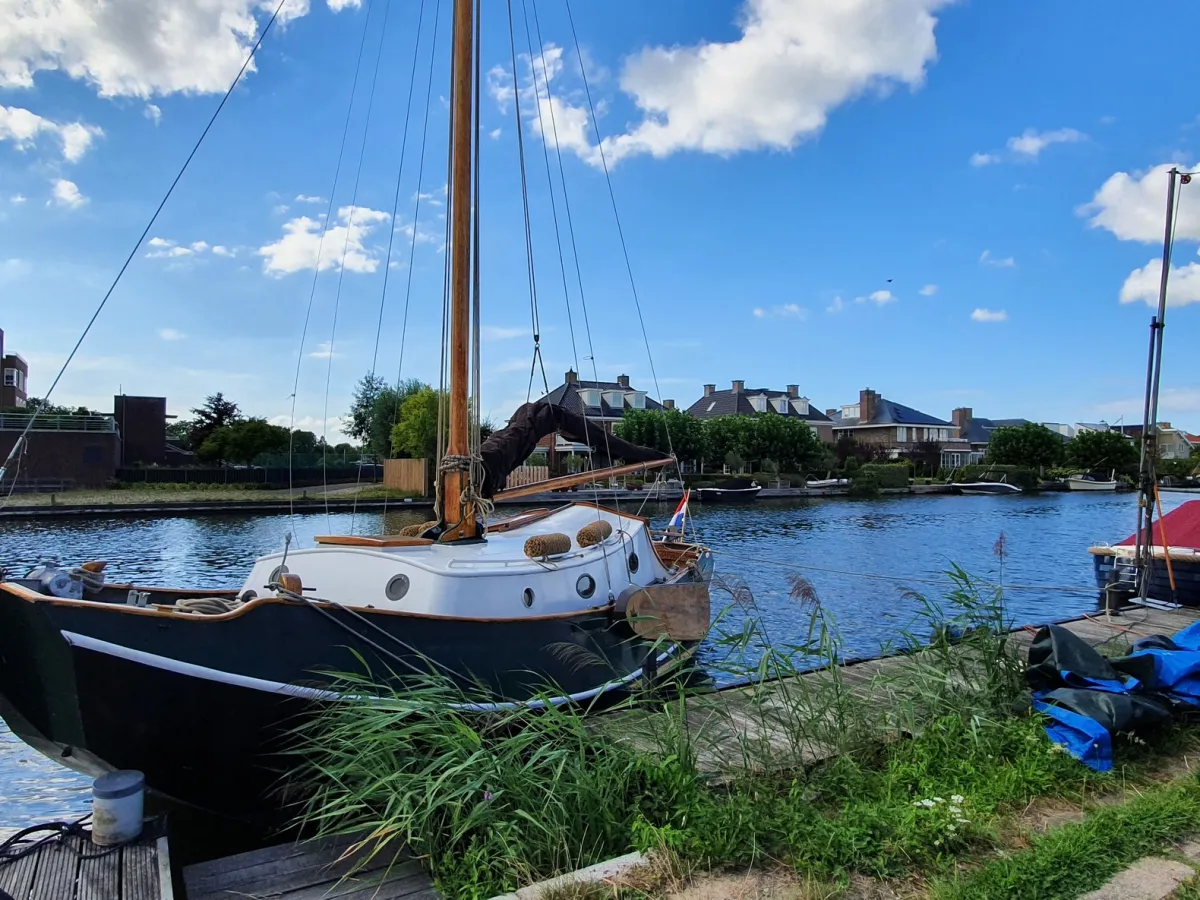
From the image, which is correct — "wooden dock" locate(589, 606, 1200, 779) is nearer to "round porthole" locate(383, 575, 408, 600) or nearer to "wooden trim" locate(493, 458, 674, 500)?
"round porthole" locate(383, 575, 408, 600)

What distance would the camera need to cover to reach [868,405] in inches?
3927

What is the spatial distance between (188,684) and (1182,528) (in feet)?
51.3

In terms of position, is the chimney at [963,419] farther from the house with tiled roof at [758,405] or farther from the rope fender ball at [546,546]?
the rope fender ball at [546,546]

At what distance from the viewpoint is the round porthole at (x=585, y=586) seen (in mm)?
8781

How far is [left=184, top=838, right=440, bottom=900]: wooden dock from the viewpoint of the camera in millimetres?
4402

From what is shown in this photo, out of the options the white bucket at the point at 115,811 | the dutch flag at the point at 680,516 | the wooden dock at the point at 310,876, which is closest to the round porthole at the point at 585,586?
the wooden dock at the point at 310,876

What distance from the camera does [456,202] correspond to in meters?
9.28

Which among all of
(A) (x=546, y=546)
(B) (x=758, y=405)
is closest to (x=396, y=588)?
(A) (x=546, y=546)

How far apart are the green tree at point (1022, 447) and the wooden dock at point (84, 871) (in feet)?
322

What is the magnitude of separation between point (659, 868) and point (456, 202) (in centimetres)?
755

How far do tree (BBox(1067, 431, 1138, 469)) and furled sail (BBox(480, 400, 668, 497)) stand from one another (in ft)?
323

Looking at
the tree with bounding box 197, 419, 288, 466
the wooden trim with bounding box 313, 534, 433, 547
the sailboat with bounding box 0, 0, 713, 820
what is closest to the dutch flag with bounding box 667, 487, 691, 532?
the sailboat with bounding box 0, 0, 713, 820

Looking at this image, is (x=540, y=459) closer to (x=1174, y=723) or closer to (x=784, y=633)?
(x=784, y=633)

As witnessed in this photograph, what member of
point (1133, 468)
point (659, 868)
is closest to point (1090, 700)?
point (659, 868)
